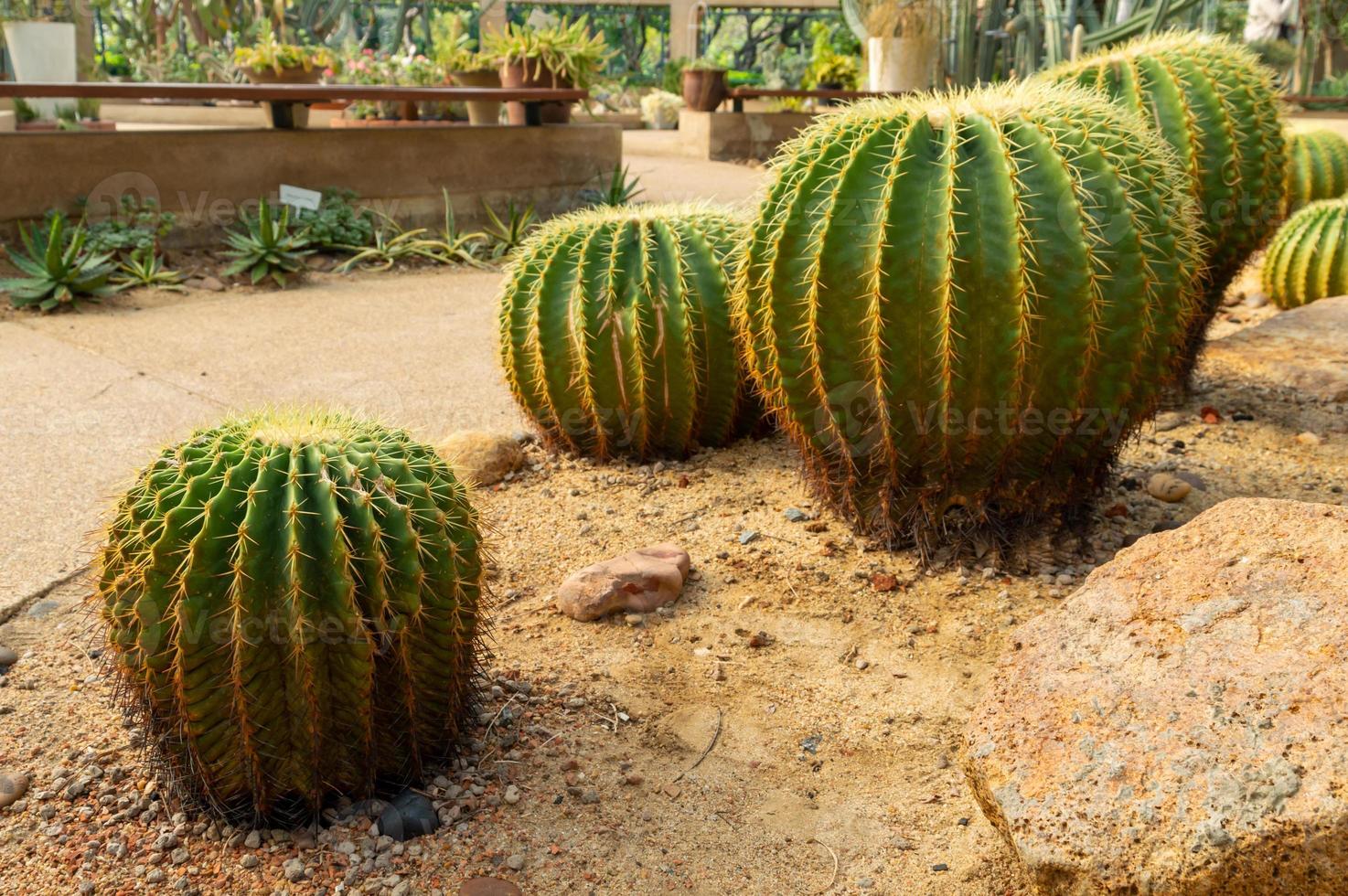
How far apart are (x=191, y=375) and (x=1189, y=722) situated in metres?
4.35

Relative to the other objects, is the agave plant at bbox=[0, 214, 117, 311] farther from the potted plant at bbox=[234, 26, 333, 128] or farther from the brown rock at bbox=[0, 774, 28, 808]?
the brown rock at bbox=[0, 774, 28, 808]

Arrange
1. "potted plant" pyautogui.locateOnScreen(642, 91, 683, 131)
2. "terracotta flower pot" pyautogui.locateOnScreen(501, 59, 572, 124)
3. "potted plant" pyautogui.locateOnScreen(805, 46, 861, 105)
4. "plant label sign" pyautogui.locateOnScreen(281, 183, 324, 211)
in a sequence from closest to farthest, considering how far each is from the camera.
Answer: "plant label sign" pyautogui.locateOnScreen(281, 183, 324, 211)
"terracotta flower pot" pyautogui.locateOnScreen(501, 59, 572, 124)
"potted plant" pyautogui.locateOnScreen(805, 46, 861, 105)
"potted plant" pyautogui.locateOnScreen(642, 91, 683, 131)

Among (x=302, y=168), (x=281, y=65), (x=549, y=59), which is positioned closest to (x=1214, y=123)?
(x=302, y=168)

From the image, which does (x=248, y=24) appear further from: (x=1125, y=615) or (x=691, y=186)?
(x=1125, y=615)

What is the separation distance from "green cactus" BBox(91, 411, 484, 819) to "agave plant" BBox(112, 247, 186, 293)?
5.07 metres

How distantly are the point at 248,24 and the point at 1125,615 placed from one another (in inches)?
732

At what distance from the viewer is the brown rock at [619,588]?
9.20 feet

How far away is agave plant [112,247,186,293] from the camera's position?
6.63 m

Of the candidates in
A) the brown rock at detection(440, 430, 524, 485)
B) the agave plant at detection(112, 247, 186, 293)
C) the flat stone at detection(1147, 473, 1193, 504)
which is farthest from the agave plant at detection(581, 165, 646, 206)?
the flat stone at detection(1147, 473, 1193, 504)

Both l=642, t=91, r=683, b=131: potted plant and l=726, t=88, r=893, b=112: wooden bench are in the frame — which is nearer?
l=726, t=88, r=893, b=112: wooden bench

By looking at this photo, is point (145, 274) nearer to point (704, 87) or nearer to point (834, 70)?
point (704, 87)

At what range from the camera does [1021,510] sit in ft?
9.63

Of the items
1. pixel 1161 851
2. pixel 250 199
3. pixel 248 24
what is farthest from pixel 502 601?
pixel 248 24

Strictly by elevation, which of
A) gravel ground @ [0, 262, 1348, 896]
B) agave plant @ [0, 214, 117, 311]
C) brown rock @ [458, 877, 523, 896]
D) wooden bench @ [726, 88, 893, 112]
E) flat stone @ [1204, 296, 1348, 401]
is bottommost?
brown rock @ [458, 877, 523, 896]
